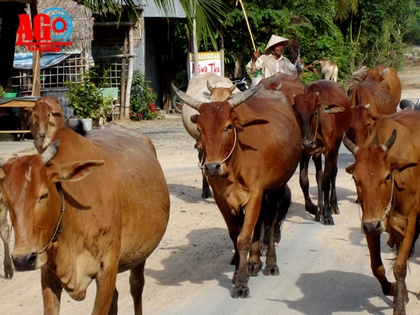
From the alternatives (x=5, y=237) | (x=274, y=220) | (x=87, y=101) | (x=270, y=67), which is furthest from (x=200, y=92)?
(x=87, y=101)

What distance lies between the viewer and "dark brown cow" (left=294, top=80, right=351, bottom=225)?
35.4 ft

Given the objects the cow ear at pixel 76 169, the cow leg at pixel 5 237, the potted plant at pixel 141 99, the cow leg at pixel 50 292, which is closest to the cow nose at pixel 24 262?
the cow ear at pixel 76 169

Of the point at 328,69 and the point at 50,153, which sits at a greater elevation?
the point at 50,153

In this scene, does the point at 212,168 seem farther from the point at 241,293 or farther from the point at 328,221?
the point at 328,221

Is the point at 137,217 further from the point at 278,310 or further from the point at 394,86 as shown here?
the point at 394,86

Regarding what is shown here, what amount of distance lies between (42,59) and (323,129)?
41.6 feet

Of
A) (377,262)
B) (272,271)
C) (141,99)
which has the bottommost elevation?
(141,99)

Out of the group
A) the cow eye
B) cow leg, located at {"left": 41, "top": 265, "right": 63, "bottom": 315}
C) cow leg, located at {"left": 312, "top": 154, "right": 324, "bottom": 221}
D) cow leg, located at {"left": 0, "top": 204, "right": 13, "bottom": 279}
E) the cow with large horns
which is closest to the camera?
the cow eye

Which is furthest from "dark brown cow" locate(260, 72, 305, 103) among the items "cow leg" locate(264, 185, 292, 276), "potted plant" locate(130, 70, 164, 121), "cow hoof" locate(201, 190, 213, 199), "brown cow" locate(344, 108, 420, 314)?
"potted plant" locate(130, 70, 164, 121)

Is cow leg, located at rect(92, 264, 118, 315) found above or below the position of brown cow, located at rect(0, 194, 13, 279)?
above

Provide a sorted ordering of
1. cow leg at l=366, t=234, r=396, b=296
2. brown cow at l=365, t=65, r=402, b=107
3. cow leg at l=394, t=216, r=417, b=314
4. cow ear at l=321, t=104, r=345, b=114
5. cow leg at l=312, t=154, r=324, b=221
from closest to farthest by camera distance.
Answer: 1. cow leg at l=394, t=216, r=417, b=314
2. cow leg at l=366, t=234, r=396, b=296
3. cow ear at l=321, t=104, r=345, b=114
4. cow leg at l=312, t=154, r=324, b=221
5. brown cow at l=365, t=65, r=402, b=107

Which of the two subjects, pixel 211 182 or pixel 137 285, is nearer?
pixel 137 285

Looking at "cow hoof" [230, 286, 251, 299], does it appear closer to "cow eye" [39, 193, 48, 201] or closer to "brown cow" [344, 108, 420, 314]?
"brown cow" [344, 108, 420, 314]

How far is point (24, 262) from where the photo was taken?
4.89 meters
